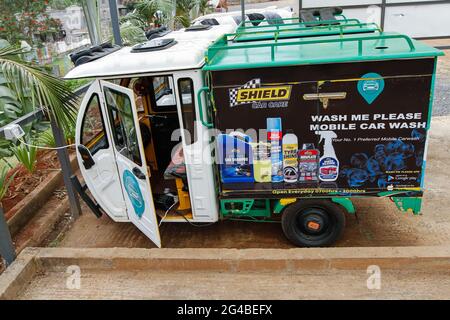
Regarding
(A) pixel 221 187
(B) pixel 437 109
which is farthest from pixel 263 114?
(B) pixel 437 109

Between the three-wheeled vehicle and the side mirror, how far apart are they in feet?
0.06

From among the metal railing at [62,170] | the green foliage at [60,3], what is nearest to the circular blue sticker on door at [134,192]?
the metal railing at [62,170]

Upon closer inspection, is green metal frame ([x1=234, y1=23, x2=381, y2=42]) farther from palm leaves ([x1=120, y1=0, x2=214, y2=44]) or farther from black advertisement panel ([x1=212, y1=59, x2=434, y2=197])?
palm leaves ([x1=120, y1=0, x2=214, y2=44])

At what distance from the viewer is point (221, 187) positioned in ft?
15.1

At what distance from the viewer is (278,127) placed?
13.9ft

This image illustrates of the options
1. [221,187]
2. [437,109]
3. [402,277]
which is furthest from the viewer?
[437,109]

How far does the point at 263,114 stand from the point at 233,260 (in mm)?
1570

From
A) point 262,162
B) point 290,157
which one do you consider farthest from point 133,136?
point 290,157

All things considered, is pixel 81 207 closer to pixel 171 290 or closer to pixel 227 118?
pixel 171 290

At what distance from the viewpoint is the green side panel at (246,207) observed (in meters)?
4.66

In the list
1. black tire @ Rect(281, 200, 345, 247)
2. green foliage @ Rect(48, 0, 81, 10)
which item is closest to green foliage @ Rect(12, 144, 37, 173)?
black tire @ Rect(281, 200, 345, 247)

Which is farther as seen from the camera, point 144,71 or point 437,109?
point 437,109

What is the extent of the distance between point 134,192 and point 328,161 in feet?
7.37

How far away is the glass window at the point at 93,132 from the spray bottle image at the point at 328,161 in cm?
255
